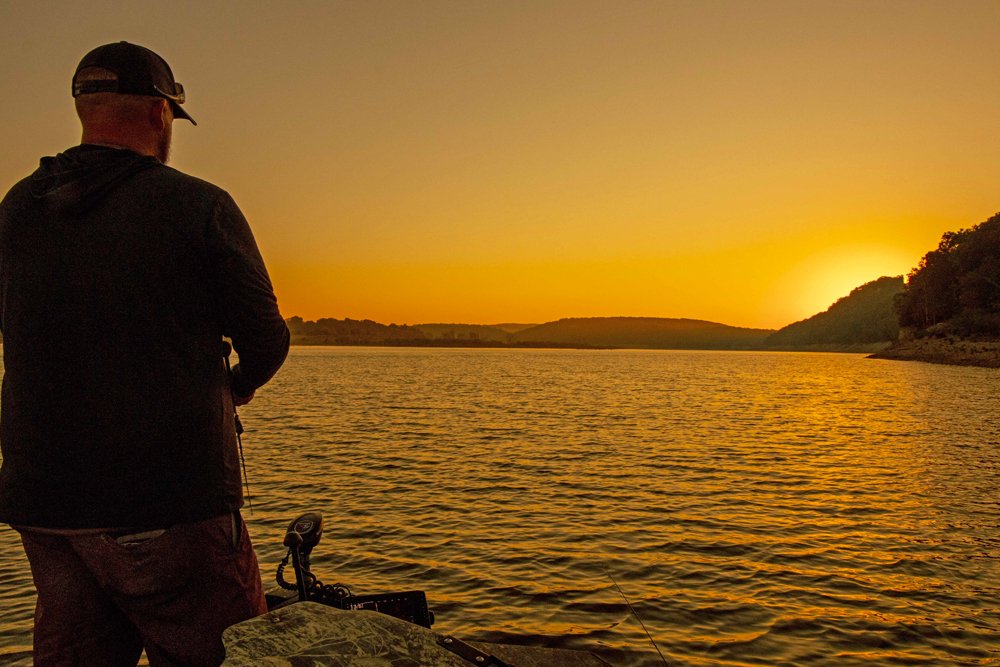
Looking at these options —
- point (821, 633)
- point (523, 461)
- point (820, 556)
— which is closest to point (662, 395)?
point (523, 461)

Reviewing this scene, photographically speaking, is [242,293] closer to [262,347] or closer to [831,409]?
[262,347]

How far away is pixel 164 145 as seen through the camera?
3.10 metres

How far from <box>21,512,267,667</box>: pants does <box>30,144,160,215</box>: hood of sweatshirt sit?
4.44ft

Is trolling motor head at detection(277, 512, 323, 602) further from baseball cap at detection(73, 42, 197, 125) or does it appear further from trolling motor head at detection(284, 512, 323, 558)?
baseball cap at detection(73, 42, 197, 125)

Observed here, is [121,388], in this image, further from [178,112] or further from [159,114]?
[178,112]

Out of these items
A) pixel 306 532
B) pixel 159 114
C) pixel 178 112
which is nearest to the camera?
pixel 159 114

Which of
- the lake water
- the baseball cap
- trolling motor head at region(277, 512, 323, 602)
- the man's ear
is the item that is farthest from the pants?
the lake water

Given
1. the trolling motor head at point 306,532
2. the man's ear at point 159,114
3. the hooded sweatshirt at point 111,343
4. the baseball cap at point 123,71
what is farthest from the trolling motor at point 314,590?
the baseball cap at point 123,71

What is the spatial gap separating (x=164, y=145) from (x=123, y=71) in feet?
1.14

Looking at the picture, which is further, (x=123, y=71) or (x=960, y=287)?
(x=960, y=287)

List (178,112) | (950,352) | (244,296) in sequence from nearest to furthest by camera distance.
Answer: (244,296), (178,112), (950,352)

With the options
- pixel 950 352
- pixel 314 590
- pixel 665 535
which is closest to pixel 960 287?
pixel 950 352

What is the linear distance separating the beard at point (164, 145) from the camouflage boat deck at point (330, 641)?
2.11 m

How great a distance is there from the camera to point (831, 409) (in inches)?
1794
